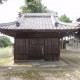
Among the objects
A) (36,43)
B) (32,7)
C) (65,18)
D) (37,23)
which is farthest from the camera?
(65,18)

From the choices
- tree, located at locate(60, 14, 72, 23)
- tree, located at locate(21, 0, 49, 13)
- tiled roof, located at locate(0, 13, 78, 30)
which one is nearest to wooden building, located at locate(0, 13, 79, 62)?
tiled roof, located at locate(0, 13, 78, 30)

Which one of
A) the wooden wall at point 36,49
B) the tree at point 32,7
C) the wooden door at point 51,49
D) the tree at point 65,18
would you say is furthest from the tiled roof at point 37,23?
the tree at point 65,18

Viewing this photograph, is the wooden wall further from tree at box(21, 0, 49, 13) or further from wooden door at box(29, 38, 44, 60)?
tree at box(21, 0, 49, 13)

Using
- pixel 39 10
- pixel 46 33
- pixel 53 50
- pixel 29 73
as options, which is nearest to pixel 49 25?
pixel 46 33

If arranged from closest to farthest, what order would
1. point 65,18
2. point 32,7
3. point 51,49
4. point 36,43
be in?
point 51,49 → point 36,43 → point 32,7 → point 65,18

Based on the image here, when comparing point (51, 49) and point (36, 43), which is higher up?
point (36, 43)

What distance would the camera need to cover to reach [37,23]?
18.9m

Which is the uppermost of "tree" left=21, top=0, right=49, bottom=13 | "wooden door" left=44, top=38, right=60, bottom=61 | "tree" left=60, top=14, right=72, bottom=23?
"tree" left=21, top=0, right=49, bottom=13

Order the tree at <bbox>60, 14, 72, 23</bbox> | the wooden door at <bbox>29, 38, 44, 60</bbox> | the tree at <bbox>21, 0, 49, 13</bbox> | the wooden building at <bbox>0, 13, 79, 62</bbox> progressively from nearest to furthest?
the wooden building at <bbox>0, 13, 79, 62</bbox>
the wooden door at <bbox>29, 38, 44, 60</bbox>
the tree at <bbox>21, 0, 49, 13</bbox>
the tree at <bbox>60, 14, 72, 23</bbox>

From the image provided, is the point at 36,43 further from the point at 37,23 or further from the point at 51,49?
the point at 37,23

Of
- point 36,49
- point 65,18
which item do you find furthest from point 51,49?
point 65,18

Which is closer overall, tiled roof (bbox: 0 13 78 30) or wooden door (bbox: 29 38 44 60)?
tiled roof (bbox: 0 13 78 30)

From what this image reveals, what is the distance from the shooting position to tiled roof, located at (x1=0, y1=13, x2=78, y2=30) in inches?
671

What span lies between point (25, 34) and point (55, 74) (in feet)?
20.5
